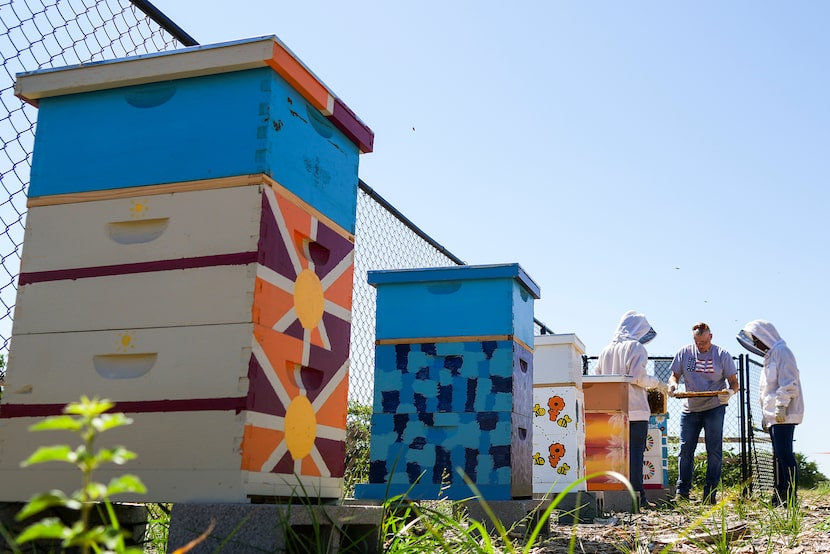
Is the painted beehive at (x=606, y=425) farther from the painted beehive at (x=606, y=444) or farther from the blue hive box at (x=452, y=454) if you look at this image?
the blue hive box at (x=452, y=454)

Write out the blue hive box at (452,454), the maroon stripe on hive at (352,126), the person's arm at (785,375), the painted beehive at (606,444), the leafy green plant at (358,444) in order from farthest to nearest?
the painted beehive at (606,444), the person's arm at (785,375), the leafy green plant at (358,444), the blue hive box at (452,454), the maroon stripe on hive at (352,126)

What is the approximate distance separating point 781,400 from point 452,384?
10.3 feet

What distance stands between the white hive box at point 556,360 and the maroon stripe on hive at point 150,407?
11.6ft

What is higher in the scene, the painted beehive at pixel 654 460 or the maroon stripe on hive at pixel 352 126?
the maroon stripe on hive at pixel 352 126

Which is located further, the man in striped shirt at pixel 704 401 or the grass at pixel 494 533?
the man in striped shirt at pixel 704 401

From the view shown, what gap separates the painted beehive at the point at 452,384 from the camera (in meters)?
4.14

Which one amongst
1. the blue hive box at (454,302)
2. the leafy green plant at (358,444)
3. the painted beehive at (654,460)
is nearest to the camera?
the blue hive box at (454,302)

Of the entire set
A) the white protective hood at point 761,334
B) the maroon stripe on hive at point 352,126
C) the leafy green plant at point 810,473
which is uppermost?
the maroon stripe on hive at point 352,126

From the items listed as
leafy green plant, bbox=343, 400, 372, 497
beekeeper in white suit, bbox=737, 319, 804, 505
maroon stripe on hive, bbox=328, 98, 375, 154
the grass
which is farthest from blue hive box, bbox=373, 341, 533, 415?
beekeeper in white suit, bbox=737, 319, 804, 505

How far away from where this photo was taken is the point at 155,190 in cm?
257

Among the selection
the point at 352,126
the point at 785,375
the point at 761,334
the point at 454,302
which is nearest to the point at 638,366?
the point at 761,334

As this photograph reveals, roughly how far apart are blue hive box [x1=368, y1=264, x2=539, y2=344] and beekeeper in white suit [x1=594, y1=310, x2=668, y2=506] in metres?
2.74

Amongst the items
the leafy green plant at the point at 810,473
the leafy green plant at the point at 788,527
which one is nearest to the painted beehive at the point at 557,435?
the leafy green plant at the point at 788,527

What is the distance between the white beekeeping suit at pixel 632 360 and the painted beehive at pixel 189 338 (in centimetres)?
471
